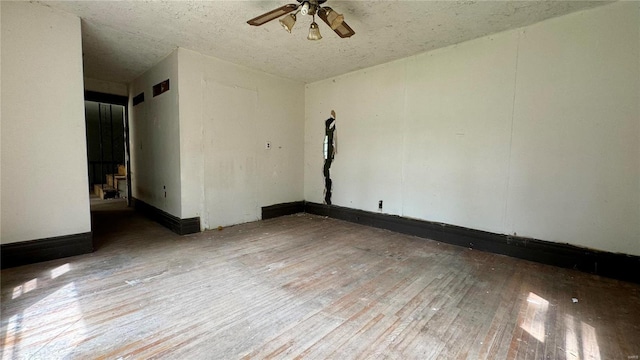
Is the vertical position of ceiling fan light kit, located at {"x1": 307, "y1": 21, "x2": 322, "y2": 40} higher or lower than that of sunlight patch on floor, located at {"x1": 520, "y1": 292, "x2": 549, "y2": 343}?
higher

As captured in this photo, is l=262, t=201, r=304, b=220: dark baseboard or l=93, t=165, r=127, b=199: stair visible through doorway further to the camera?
l=93, t=165, r=127, b=199: stair visible through doorway

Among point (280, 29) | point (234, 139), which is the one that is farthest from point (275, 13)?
point (234, 139)

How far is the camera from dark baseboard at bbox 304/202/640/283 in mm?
2695

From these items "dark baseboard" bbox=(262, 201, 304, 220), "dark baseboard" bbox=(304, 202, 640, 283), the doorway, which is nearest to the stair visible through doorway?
the doorway

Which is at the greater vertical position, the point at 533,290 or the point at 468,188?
the point at 468,188

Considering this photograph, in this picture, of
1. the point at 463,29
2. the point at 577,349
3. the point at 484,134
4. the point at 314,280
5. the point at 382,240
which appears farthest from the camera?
the point at 382,240

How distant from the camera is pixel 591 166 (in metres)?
2.82

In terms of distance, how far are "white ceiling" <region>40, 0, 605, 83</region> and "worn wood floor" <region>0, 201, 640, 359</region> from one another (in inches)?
107

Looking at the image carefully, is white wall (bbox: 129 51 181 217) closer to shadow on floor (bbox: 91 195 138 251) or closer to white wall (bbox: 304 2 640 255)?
shadow on floor (bbox: 91 195 138 251)

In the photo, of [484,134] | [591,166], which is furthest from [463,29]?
[591,166]

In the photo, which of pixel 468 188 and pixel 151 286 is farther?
pixel 468 188

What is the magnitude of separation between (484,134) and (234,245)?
3573 mm

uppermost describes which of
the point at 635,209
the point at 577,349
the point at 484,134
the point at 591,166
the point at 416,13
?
the point at 416,13

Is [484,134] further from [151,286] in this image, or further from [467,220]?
[151,286]
